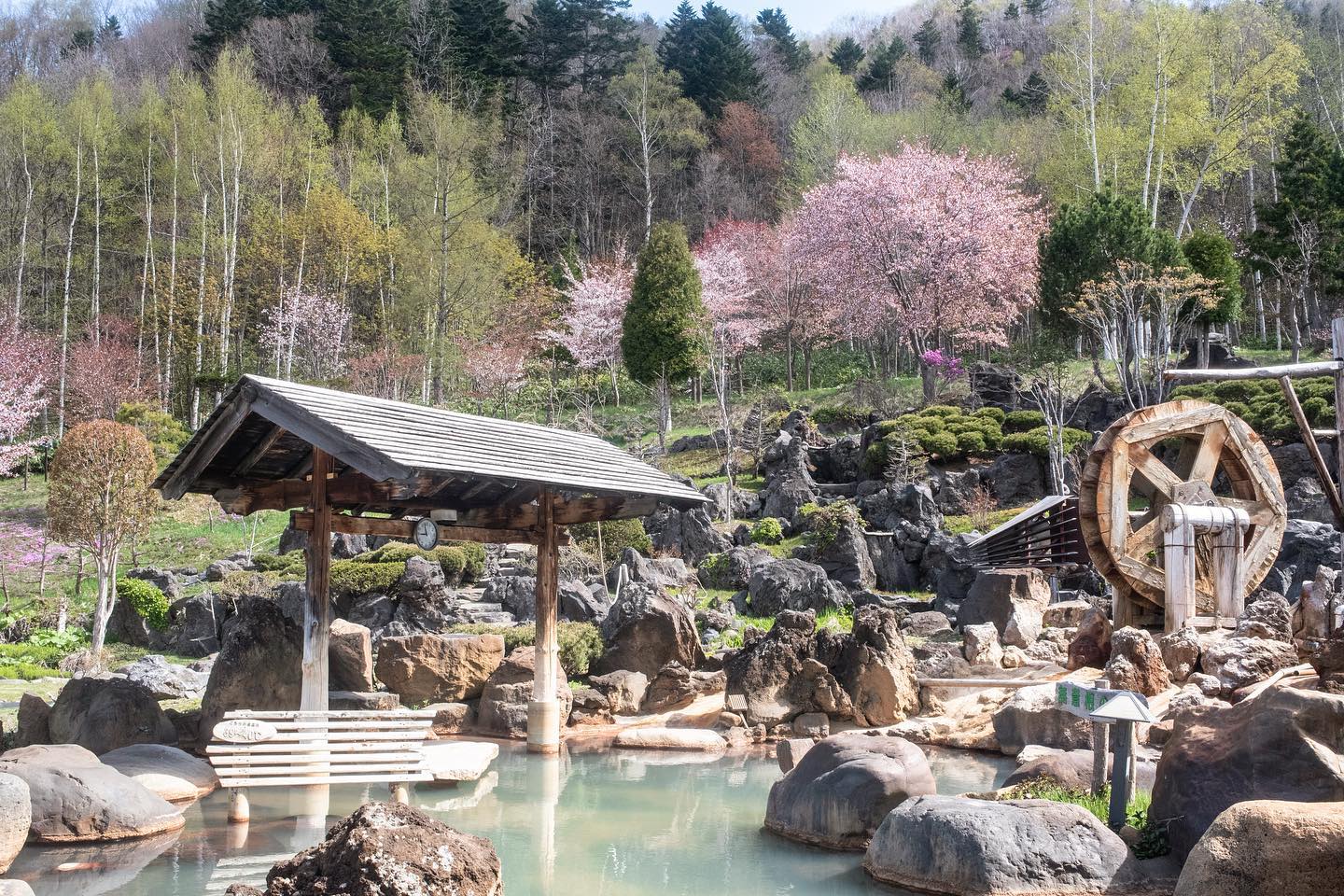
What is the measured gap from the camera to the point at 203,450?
31.8 feet

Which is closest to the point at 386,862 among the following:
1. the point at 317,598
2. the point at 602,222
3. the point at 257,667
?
the point at 317,598

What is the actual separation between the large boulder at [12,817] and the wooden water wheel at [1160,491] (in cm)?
1126

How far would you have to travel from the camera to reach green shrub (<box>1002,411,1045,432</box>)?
28.0 metres

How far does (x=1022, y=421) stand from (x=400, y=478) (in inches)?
883

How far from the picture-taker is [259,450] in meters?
10.4

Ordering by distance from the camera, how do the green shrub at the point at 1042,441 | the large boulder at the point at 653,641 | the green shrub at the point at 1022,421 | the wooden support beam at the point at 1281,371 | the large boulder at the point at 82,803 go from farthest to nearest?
the green shrub at the point at 1022,421 → the green shrub at the point at 1042,441 → the large boulder at the point at 653,641 → the wooden support beam at the point at 1281,371 → the large boulder at the point at 82,803

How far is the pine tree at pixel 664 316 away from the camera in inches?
1328

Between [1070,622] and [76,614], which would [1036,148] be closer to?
[1070,622]

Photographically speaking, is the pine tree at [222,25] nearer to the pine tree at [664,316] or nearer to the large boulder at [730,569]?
the pine tree at [664,316]

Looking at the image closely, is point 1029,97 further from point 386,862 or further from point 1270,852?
point 386,862

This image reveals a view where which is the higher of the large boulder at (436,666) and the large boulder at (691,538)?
the large boulder at (691,538)

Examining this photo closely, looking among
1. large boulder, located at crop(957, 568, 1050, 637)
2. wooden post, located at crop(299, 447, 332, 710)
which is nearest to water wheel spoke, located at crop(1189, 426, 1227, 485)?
large boulder, located at crop(957, 568, 1050, 637)

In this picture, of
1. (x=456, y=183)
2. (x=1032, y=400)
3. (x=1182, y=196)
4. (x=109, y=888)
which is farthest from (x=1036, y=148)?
(x=109, y=888)

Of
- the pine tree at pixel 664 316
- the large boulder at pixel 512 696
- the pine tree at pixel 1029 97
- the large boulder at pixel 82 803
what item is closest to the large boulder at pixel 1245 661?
the large boulder at pixel 512 696
